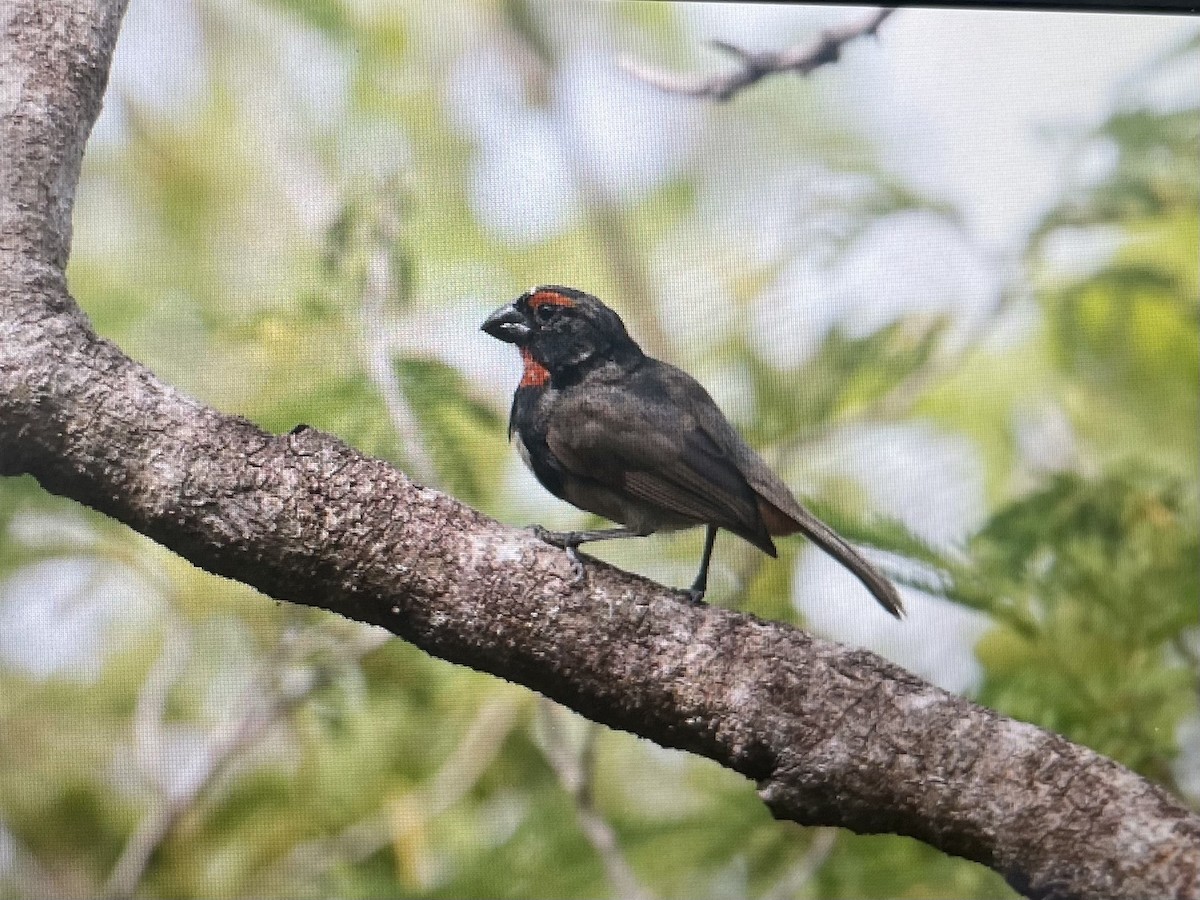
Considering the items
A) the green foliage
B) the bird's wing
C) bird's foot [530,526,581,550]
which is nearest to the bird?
the bird's wing

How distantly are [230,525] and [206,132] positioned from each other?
87 centimetres

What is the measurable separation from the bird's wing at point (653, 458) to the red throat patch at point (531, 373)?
0.06m

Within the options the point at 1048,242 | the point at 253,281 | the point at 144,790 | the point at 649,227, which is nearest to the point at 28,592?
the point at 144,790

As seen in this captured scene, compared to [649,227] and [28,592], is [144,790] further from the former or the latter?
[649,227]

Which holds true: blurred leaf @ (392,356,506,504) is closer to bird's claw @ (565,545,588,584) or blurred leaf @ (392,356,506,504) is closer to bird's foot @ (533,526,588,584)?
bird's foot @ (533,526,588,584)

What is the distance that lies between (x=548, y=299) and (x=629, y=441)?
10.6 inches

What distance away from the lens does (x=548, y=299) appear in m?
1.79

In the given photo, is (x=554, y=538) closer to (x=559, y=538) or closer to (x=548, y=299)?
(x=559, y=538)

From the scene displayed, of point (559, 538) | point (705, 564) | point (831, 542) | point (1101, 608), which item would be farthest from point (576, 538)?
point (1101, 608)

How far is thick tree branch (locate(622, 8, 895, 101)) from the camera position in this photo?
78.7 inches

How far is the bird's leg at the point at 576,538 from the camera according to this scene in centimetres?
138

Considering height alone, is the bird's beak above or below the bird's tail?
above

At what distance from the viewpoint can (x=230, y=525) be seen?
1.29 metres

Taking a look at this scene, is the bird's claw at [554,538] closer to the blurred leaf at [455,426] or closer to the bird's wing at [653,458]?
the bird's wing at [653,458]
